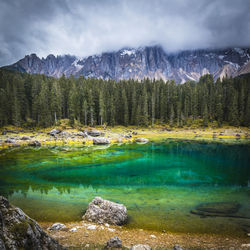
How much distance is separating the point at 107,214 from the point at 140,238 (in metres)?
3.13

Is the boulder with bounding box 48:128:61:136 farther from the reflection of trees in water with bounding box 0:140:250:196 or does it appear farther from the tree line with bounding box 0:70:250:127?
the reflection of trees in water with bounding box 0:140:250:196

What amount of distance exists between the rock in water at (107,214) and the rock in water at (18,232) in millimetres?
6060

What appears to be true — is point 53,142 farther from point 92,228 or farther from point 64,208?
point 92,228

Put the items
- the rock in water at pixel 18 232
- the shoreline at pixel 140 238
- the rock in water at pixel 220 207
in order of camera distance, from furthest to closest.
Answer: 1. the rock in water at pixel 220 207
2. the shoreline at pixel 140 238
3. the rock in water at pixel 18 232

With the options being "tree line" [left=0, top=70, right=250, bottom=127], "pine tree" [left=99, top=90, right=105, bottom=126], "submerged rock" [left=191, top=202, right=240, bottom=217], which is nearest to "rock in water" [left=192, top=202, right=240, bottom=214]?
"submerged rock" [left=191, top=202, right=240, bottom=217]

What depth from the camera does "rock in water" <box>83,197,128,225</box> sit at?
1159cm

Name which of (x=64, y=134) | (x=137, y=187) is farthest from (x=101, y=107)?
(x=137, y=187)

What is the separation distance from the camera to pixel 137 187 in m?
19.2

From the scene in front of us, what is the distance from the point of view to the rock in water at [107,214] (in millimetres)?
11594

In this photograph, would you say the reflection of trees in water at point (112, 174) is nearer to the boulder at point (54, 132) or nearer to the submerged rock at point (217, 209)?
→ the submerged rock at point (217, 209)

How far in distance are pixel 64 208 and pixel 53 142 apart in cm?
4234

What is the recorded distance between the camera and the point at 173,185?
65.4 ft

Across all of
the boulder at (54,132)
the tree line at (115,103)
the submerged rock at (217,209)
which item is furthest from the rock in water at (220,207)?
the tree line at (115,103)

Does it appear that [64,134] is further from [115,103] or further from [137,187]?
[137,187]
